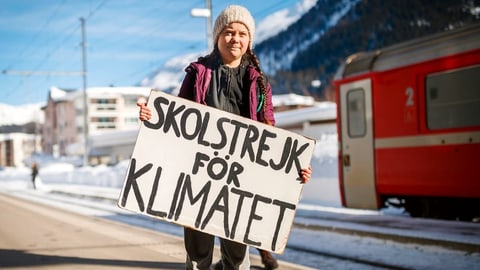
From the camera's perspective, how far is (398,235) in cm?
827

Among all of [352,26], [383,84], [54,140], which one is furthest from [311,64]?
[383,84]

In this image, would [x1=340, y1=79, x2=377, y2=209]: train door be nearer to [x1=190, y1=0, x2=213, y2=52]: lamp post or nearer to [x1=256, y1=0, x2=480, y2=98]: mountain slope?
[x1=190, y1=0, x2=213, y2=52]: lamp post

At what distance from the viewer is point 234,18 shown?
3.62 meters

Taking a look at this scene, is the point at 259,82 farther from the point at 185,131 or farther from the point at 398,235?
the point at 398,235

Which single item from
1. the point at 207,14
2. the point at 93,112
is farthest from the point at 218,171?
the point at 93,112

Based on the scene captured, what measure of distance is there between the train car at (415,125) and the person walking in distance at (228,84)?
6.25 meters

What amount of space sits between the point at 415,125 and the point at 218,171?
725 centimetres

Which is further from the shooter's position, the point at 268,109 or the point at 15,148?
the point at 15,148

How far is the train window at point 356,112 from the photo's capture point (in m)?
11.4

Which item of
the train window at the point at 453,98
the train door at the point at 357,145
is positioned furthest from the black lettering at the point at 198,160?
the train door at the point at 357,145

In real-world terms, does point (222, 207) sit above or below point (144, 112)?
below

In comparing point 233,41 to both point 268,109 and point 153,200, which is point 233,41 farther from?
point 153,200

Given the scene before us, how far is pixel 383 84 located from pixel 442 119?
1570 mm

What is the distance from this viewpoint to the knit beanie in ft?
11.9
